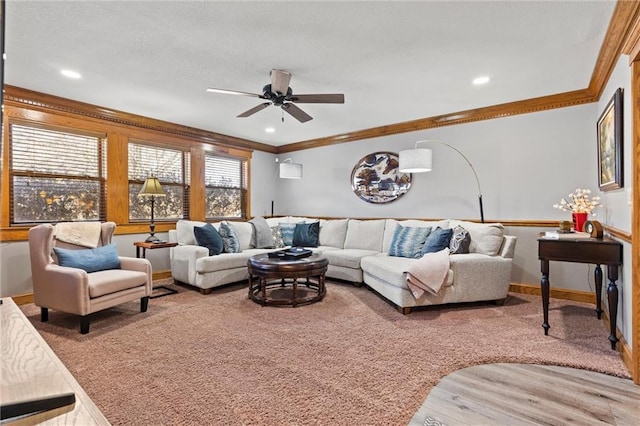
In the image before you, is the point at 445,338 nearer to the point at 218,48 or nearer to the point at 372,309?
the point at 372,309

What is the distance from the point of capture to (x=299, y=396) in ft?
6.52

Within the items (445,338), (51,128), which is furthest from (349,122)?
(51,128)

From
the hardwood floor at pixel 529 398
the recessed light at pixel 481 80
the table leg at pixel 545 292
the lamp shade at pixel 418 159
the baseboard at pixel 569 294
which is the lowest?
the hardwood floor at pixel 529 398

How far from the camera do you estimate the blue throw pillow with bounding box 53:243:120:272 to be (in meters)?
3.20

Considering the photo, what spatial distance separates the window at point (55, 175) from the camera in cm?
383

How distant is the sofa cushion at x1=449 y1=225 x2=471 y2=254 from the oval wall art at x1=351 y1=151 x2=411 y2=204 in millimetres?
1472

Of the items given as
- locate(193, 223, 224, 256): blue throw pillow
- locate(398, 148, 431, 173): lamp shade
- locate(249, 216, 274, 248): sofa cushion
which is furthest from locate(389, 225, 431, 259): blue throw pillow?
locate(193, 223, 224, 256): blue throw pillow

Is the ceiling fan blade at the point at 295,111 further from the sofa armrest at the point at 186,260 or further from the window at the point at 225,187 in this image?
the window at the point at 225,187

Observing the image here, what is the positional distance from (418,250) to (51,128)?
4695 millimetres

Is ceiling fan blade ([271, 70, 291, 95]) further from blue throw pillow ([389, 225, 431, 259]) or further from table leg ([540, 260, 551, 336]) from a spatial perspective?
table leg ([540, 260, 551, 336])

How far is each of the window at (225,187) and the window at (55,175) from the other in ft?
5.53

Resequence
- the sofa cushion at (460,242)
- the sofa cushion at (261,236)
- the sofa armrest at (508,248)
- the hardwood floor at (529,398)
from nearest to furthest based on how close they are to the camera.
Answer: the hardwood floor at (529,398), the sofa armrest at (508,248), the sofa cushion at (460,242), the sofa cushion at (261,236)

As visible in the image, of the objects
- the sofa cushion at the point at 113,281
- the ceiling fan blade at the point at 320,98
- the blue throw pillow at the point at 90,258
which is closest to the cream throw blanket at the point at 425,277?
the ceiling fan blade at the point at 320,98

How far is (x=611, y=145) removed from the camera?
9.56 ft
